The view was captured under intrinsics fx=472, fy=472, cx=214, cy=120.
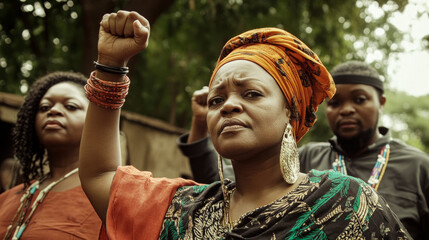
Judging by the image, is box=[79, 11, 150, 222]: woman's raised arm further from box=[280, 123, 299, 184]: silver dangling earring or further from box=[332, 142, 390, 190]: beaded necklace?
box=[332, 142, 390, 190]: beaded necklace

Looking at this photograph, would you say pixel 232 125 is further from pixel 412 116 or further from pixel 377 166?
pixel 412 116

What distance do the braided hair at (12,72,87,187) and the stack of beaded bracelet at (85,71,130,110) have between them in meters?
1.31

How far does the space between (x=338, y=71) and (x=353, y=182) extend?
5.77 ft

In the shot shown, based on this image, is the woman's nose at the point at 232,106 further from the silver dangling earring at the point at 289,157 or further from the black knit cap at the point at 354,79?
the black knit cap at the point at 354,79

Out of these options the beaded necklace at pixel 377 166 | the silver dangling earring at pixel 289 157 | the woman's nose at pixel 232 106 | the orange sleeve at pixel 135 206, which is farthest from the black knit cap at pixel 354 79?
the orange sleeve at pixel 135 206

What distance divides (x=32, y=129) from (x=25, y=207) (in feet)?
2.31

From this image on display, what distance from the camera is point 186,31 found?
838cm

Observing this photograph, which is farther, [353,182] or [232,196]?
[232,196]

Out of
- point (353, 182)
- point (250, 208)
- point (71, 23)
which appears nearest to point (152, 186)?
point (250, 208)

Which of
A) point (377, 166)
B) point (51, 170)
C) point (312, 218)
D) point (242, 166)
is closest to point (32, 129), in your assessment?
point (51, 170)

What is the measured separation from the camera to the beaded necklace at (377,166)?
312 cm

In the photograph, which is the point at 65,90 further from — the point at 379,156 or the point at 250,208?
the point at 379,156

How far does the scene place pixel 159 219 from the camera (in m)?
2.04

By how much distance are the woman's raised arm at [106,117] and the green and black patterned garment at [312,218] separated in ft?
1.18
